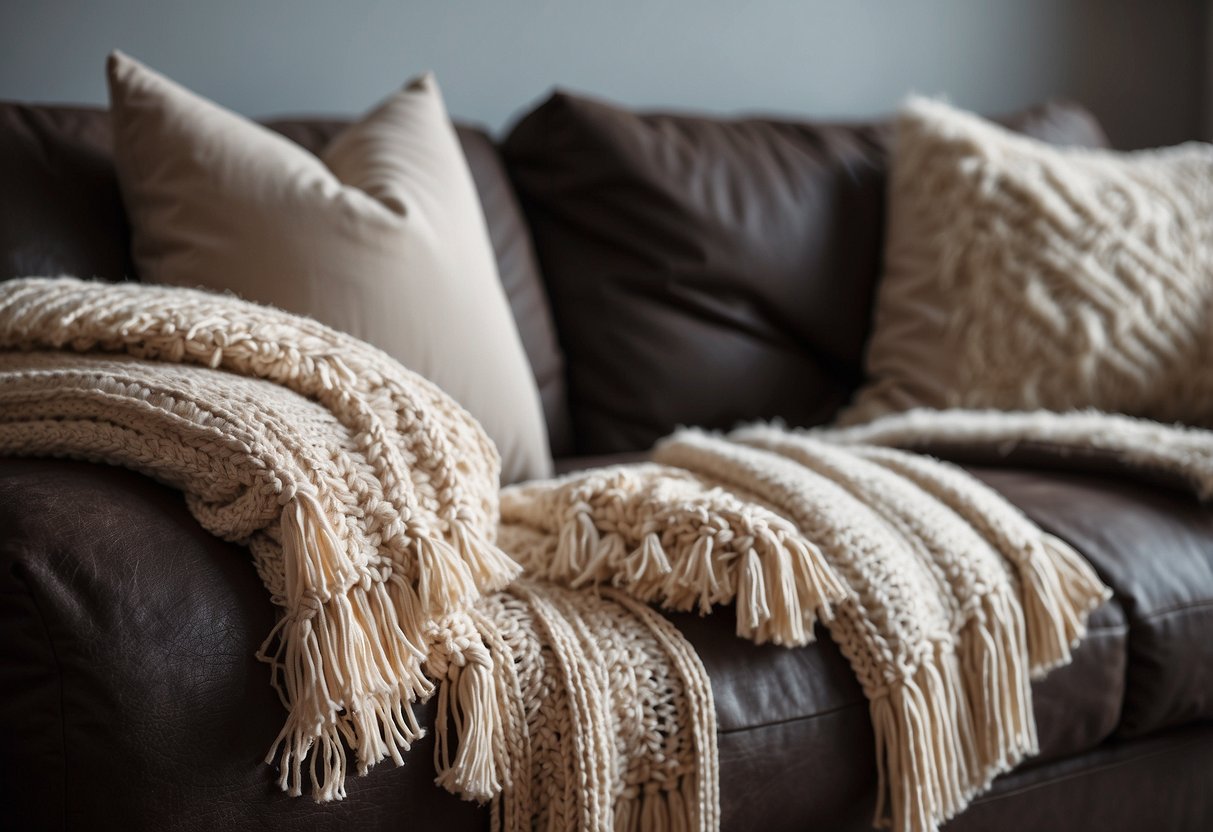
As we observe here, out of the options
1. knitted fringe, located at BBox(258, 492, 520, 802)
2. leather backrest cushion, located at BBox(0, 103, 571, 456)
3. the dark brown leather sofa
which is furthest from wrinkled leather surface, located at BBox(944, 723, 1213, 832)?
leather backrest cushion, located at BBox(0, 103, 571, 456)

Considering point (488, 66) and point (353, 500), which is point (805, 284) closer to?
point (488, 66)

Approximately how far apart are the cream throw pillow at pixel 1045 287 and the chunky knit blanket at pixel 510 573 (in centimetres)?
54

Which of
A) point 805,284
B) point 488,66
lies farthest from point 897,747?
point 488,66

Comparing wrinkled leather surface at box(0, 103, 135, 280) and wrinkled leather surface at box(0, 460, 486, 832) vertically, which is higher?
wrinkled leather surface at box(0, 103, 135, 280)

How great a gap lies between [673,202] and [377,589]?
933 millimetres

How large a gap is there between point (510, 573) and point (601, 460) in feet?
1.93

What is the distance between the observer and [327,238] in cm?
108

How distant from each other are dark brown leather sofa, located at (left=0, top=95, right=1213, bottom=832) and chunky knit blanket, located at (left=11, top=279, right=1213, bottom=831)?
3cm

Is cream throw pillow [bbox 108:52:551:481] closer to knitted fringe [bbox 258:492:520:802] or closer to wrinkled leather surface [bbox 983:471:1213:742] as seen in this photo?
knitted fringe [bbox 258:492:520:802]

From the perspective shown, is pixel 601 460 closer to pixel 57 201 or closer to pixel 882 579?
pixel 882 579

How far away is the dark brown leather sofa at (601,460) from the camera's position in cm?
64

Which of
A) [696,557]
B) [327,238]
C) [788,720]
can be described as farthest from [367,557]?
[327,238]

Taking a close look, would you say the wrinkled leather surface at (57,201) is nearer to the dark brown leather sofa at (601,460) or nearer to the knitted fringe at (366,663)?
the dark brown leather sofa at (601,460)

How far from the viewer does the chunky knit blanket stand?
Answer: 702mm
